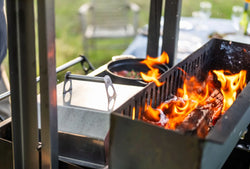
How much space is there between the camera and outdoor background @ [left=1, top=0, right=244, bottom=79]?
407 centimetres

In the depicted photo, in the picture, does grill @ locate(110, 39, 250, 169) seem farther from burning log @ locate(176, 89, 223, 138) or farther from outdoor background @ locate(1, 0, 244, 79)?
outdoor background @ locate(1, 0, 244, 79)

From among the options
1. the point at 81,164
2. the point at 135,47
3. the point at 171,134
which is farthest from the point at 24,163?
the point at 135,47

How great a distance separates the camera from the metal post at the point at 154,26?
1590 millimetres

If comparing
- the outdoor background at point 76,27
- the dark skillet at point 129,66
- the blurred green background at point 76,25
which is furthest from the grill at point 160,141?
the blurred green background at point 76,25

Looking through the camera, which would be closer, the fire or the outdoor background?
the fire

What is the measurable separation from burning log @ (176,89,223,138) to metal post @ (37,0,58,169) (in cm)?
37

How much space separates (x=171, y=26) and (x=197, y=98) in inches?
13.7

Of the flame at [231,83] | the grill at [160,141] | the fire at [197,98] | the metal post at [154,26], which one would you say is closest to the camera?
the grill at [160,141]

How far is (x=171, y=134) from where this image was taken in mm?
854

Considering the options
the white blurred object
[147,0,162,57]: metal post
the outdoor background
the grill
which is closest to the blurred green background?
the outdoor background

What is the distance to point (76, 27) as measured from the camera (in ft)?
16.2

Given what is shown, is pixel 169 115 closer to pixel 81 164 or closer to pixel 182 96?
pixel 182 96

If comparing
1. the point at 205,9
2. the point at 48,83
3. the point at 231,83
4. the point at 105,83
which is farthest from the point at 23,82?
the point at 205,9

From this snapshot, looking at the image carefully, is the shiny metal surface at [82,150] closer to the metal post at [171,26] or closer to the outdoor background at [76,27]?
the metal post at [171,26]
